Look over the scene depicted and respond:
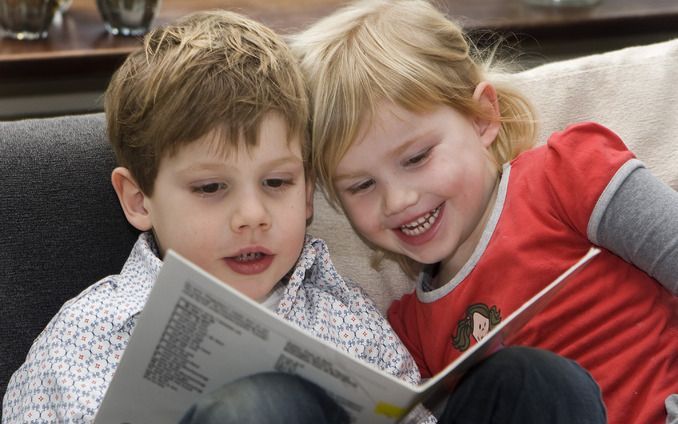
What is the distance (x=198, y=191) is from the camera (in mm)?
1333

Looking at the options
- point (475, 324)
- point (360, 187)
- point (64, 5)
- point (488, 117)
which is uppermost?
point (488, 117)

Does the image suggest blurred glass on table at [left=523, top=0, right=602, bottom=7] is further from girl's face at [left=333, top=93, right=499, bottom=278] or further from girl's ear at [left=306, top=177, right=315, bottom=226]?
girl's ear at [left=306, top=177, right=315, bottom=226]

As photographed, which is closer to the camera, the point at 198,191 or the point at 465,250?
the point at 198,191

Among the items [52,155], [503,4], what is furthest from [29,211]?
[503,4]

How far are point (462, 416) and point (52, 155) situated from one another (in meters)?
0.69

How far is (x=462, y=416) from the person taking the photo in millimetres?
1242

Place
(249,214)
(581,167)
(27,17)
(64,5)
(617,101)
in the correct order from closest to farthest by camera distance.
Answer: (249,214)
(581,167)
(617,101)
(27,17)
(64,5)

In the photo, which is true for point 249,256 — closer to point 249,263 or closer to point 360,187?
point 249,263

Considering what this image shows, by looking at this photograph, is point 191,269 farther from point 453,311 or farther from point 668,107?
point 668,107

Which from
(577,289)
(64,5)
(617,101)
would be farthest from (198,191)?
(64,5)

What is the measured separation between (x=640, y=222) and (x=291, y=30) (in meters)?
1.01

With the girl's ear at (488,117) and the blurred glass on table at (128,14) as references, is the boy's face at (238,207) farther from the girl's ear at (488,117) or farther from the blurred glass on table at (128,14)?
the blurred glass on table at (128,14)

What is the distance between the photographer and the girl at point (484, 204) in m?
1.39

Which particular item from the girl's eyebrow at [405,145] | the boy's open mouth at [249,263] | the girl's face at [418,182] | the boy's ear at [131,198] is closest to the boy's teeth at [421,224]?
the girl's face at [418,182]
